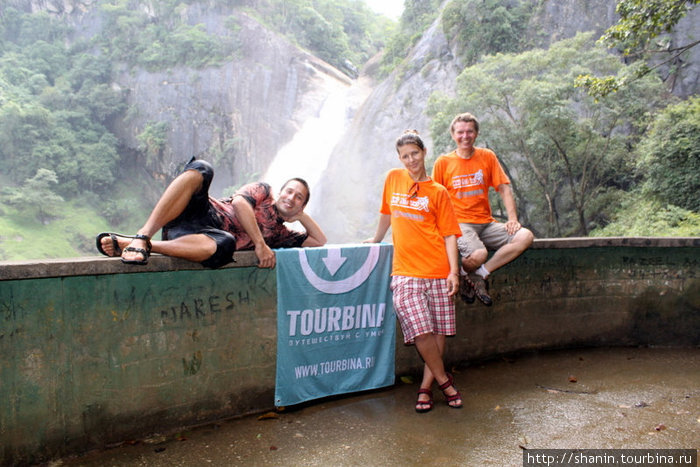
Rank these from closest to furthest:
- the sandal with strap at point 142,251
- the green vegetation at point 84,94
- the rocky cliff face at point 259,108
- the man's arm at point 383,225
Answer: the sandal with strap at point 142,251, the man's arm at point 383,225, the rocky cliff face at point 259,108, the green vegetation at point 84,94

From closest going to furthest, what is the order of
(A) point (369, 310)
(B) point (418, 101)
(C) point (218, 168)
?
(A) point (369, 310) < (B) point (418, 101) < (C) point (218, 168)

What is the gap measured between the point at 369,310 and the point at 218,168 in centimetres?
4443

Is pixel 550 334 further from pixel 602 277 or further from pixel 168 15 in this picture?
pixel 168 15

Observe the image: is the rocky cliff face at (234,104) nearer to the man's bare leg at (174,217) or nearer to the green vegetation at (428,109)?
the green vegetation at (428,109)

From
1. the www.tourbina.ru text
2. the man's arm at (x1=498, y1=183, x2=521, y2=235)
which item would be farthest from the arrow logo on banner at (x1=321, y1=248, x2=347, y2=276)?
the man's arm at (x1=498, y1=183, x2=521, y2=235)

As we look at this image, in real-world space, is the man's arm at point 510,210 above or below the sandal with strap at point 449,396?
above

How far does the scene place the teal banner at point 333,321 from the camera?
373cm

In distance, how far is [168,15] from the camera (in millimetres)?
54969

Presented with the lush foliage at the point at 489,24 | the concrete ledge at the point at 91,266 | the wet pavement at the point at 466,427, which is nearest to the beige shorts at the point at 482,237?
the wet pavement at the point at 466,427

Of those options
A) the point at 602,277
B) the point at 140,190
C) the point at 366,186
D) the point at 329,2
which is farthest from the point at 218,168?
the point at 602,277

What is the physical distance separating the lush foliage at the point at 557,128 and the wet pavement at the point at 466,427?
1350cm

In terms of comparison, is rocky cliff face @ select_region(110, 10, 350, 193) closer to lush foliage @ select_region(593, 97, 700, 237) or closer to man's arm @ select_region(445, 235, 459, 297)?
lush foliage @ select_region(593, 97, 700, 237)

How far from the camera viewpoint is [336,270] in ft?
12.9

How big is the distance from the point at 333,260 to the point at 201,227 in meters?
1.04
